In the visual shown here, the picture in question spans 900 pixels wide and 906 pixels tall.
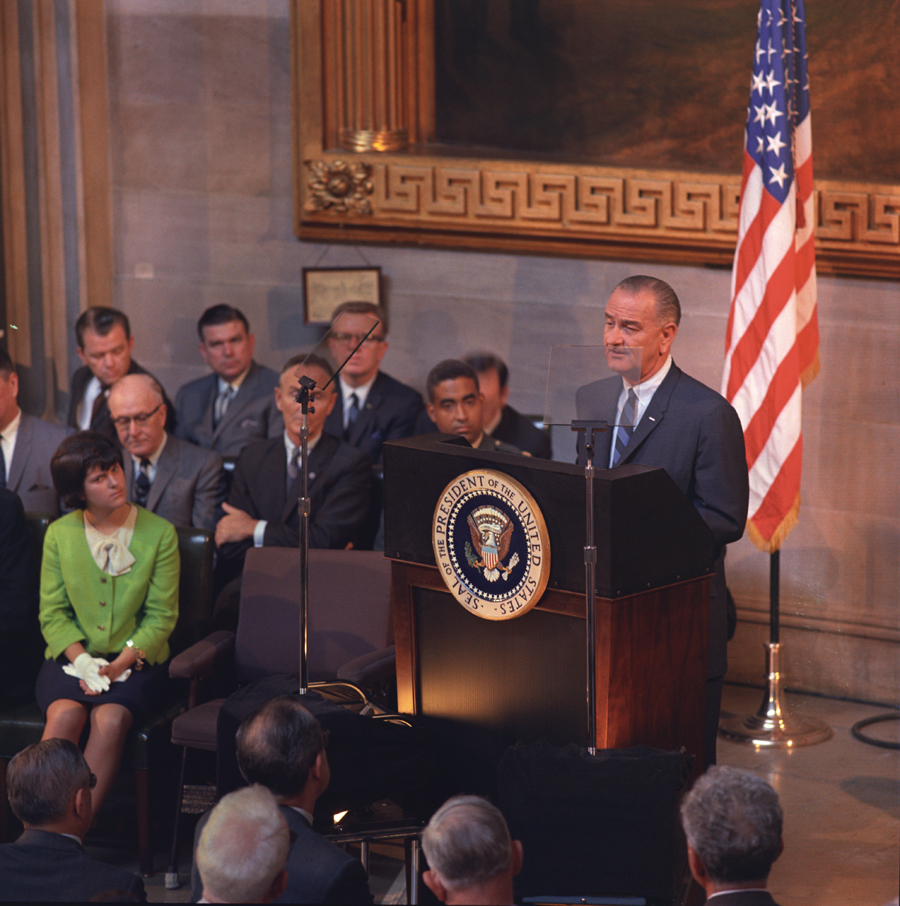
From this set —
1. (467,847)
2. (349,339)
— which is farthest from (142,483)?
(467,847)

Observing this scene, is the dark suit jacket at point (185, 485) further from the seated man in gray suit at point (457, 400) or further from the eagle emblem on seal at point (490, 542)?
the eagle emblem on seal at point (490, 542)

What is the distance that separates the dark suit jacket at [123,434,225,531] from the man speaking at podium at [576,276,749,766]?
2229 millimetres

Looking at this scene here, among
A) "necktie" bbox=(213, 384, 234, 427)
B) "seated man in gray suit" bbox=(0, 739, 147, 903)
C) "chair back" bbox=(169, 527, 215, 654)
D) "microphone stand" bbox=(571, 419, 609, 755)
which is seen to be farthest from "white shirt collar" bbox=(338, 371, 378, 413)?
"seated man in gray suit" bbox=(0, 739, 147, 903)

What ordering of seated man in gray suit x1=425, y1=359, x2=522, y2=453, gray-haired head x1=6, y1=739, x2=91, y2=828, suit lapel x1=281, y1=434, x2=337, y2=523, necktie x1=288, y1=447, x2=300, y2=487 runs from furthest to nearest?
necktie x1=288, y1=447, x2=300, y2=487 < suit lapel x1=281, y1=434, x2=337, y2=523 < seated man in gray suit x1=425, y1=359, x2=522, y2=453 < gray-haired head x1=6, y1=739, x2=91, y2=828

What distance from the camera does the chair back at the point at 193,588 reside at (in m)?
4.86

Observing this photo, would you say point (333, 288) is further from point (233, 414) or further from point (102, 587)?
point (102, 587)

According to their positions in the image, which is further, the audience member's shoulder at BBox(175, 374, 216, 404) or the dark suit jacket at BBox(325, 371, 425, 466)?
the audience member's shoulder at BBox(175, 374, 216, 404)

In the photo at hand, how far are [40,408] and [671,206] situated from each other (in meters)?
3.47

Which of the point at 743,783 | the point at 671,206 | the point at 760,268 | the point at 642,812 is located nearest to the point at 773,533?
the point at 760,268

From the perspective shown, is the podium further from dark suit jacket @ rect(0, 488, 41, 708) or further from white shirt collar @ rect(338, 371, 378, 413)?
white shirt collar @ rect(338, 371, 378, 413)

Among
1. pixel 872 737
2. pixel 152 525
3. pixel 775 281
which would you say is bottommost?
pixel 872 737

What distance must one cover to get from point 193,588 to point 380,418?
166 centimetres

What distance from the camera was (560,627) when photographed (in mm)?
3355

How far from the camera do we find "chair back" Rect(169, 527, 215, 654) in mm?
4863
